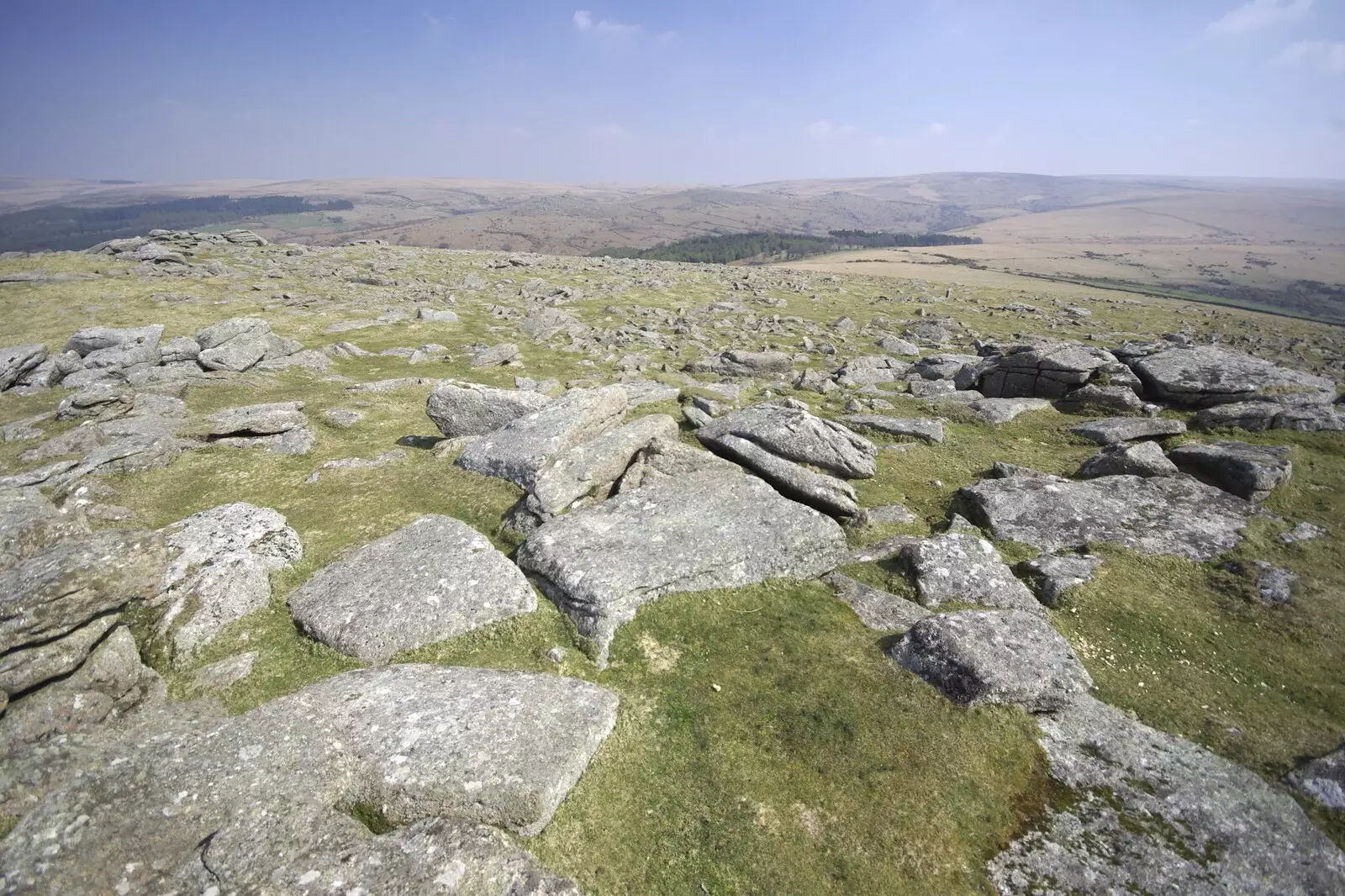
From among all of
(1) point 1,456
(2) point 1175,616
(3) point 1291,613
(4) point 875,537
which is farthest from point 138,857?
(1) point 1,456

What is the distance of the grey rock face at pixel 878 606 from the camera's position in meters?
13.1

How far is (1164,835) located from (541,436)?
54.6 ft

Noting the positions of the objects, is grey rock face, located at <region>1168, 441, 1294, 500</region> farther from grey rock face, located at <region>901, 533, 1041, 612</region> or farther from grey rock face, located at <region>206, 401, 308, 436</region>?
grey rock face, located at <region>206, 401, 308, 436</region>

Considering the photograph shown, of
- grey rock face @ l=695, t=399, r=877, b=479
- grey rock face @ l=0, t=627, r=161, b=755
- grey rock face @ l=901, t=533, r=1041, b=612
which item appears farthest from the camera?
grey rock face @ l=695, t=399, r=877, b=479

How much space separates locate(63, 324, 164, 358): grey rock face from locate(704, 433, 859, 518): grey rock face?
3678cm

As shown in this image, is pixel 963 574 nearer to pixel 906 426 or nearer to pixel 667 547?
pixel 667 547

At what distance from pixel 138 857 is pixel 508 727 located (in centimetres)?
452

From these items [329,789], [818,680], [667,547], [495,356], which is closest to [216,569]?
[329,789]

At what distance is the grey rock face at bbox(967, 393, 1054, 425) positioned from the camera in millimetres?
26500

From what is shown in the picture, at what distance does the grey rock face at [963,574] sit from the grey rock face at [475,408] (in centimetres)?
1478

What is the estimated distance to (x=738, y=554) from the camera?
14.3 metres

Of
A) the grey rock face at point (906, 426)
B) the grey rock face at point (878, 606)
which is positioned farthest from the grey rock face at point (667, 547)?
the grey rock face at point (906, 426)

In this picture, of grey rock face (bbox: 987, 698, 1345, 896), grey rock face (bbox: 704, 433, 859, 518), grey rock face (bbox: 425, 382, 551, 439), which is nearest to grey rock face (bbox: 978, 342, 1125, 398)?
grey rock face (bbox: 704, 433, 859, 518)

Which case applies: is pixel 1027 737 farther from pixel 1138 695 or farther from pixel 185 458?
pixel 185 458
